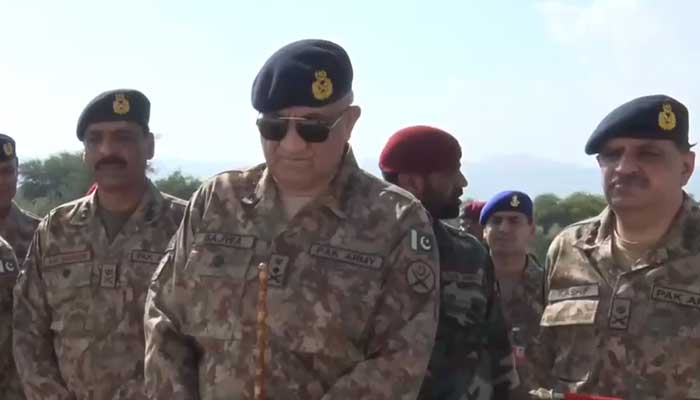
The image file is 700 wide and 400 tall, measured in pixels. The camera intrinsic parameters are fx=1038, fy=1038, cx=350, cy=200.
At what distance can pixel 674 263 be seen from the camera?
3.95 m

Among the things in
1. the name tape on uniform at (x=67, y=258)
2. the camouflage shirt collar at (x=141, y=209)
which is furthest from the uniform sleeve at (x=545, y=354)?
the name tape on uniform at (x=67, y=258)

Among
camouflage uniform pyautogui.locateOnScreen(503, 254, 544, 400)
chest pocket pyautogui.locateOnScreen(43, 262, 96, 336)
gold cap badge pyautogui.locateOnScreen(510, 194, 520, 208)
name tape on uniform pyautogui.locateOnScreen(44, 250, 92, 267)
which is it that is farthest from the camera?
gold cap badge pyautogui.locateOnScreen(510, 194, 520, 208)

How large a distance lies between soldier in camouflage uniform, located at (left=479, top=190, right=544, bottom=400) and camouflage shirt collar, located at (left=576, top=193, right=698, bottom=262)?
1628 mm

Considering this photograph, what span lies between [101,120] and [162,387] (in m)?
2.06

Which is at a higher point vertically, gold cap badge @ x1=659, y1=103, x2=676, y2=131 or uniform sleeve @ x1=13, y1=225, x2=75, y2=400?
gold cap badge @ x1=659, y1=103, x2=676, y2=131

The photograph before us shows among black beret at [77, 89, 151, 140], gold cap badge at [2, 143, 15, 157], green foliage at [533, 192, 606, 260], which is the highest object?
black beret at [77, 89, 151, 140]

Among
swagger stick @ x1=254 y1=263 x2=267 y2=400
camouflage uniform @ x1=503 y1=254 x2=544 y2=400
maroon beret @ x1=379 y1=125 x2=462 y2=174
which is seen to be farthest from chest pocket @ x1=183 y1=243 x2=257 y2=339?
camouflage uniform @ x1=503 y1=254 x2=544 y2=400

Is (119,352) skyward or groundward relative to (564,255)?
groundward

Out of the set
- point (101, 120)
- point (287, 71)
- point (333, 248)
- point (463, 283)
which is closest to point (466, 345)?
point (463, 283)

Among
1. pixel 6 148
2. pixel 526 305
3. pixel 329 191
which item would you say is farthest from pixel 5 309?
pixel 526 305

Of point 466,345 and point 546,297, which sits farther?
point 546,297

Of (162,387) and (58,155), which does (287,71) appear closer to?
(162,387)

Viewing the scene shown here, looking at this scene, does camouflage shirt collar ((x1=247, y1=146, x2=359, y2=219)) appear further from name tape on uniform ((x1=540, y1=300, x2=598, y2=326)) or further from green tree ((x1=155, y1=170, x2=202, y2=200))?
green tree ((x1=155, y1=170, x2=202, y2=200))

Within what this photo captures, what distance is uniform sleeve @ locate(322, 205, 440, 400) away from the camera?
307 centimetres
